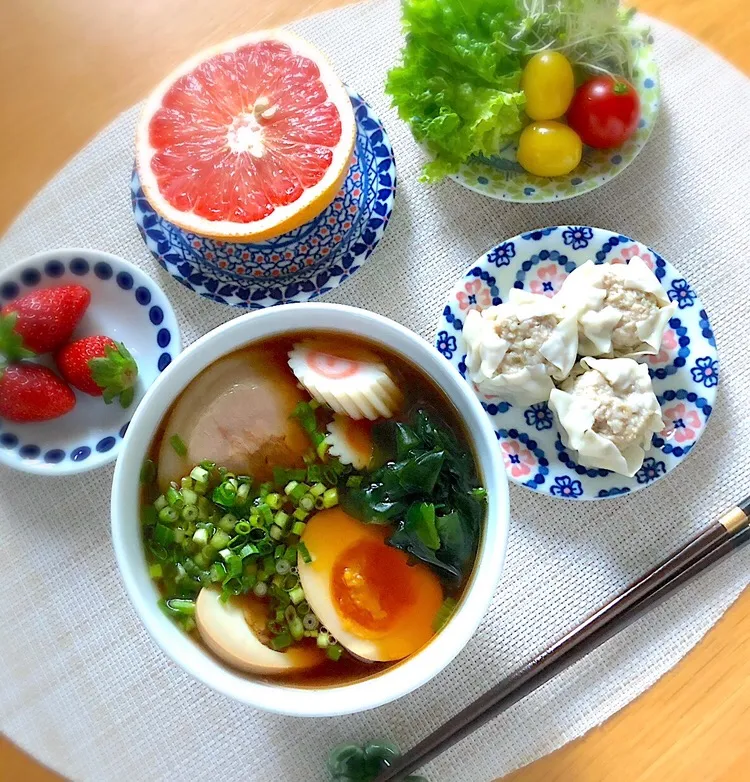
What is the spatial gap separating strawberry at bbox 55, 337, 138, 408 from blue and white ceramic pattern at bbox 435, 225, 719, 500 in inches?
20.0

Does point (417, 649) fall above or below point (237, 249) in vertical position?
below

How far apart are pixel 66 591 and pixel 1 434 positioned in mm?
279

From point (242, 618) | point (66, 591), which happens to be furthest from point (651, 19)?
point (66, 591)

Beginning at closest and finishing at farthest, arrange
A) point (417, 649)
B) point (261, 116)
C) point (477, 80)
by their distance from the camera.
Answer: point (417, 649), point (261, 116), point (477, 80)

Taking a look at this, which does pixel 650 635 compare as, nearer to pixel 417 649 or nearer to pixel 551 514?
pixel 551 514

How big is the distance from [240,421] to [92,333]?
37cm

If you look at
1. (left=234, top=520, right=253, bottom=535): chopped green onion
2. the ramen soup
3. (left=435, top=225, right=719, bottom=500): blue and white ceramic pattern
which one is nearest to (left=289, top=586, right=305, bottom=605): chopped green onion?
the ramen soup

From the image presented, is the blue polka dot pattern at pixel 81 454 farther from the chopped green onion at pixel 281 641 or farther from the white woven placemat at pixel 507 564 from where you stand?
the chopped green onion at pixel 281 641

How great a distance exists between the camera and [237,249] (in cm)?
124

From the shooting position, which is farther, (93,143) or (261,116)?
(93,143)

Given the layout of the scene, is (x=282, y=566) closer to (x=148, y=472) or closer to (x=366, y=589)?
(x=366, y=589)

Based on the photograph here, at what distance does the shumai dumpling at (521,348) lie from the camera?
118 centimetres

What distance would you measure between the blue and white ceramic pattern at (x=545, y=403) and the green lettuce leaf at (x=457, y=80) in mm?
189

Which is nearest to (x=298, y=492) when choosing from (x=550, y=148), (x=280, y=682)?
(x=280, y=682)
